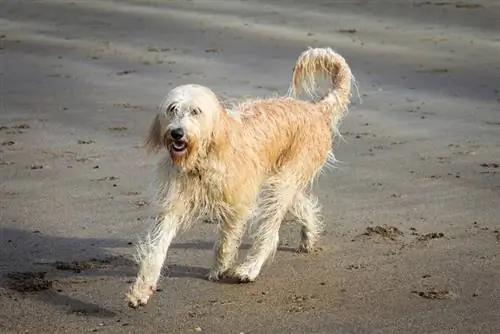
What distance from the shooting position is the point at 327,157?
6.91 metres

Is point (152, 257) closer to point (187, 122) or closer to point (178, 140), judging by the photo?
point (178, 140)

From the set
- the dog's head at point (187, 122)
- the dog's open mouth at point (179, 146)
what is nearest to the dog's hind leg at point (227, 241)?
the dog's head at point (187, 122)

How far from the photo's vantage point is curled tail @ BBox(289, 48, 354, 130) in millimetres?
7031

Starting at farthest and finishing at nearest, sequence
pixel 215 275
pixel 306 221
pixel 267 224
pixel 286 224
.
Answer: pixel 286 224, pixel 306 221, pixel 267 224, pixel 215 275

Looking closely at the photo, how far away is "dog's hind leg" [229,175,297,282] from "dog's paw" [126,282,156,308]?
2.68 ft

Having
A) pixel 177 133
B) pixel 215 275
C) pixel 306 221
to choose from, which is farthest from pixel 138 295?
pixel 306 221

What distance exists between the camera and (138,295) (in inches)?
213

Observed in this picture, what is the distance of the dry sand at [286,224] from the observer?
18.2 feet

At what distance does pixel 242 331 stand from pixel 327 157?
2022mm

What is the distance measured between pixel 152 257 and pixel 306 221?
5.07 ft

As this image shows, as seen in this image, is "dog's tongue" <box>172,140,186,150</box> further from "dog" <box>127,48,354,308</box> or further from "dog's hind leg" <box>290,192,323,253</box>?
"dog's hind leg" <box>290,192,323,253</box>

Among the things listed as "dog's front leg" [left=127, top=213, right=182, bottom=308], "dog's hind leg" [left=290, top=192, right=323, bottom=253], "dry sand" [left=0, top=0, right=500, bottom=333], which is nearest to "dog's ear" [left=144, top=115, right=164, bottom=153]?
"dog's front leg" [left=127, top=213, right=182, bottom=308]

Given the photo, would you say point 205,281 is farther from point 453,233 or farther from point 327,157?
point 453,233

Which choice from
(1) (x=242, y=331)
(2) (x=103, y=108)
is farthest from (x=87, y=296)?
(2) (x=103, y=108)
